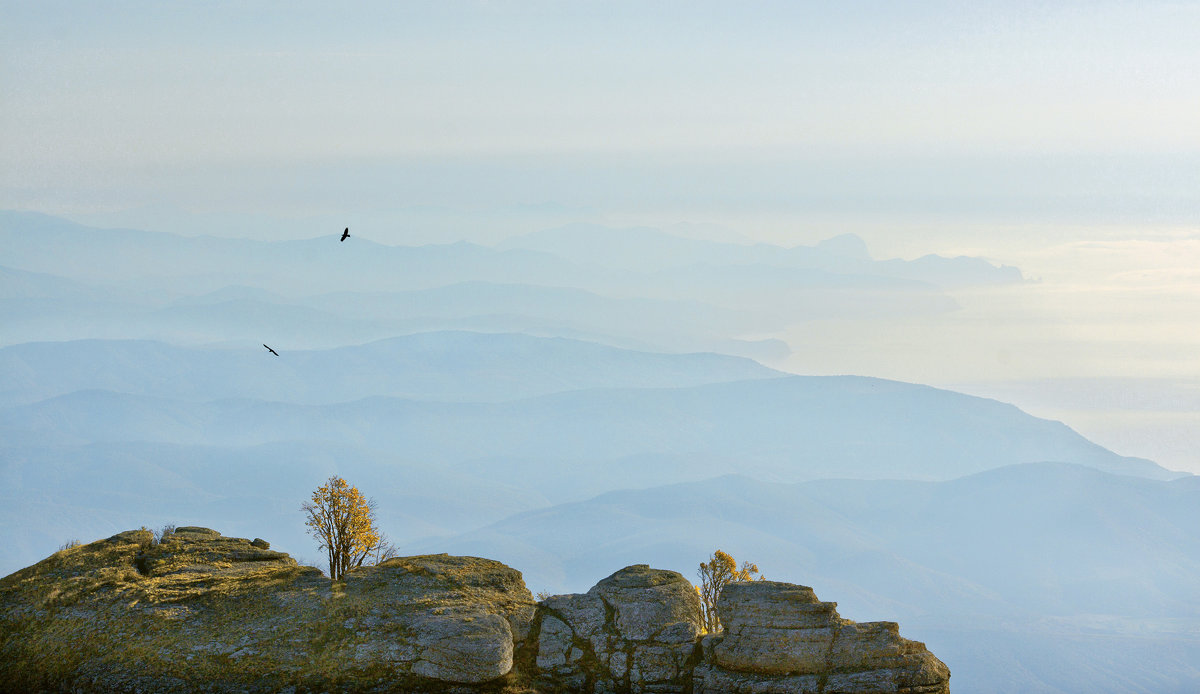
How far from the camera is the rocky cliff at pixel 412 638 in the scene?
141 feet

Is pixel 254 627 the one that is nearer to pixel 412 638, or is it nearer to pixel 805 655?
pixel 412 638

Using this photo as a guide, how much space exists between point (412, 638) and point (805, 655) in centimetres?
1505

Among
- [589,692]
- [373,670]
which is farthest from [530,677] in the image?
[373,670]

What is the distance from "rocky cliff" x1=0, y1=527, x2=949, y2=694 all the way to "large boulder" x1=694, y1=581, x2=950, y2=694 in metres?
0.05

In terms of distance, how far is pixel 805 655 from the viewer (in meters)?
43.4

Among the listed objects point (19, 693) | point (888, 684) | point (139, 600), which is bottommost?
point (888, 684)

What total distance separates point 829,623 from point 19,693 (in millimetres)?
30930

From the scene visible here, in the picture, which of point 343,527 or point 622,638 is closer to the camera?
point 622,638

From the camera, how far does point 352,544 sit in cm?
A: 5791

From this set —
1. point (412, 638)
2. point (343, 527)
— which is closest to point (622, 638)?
point (412, 638)

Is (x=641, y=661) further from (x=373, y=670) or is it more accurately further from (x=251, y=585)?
(x=251, y=585)

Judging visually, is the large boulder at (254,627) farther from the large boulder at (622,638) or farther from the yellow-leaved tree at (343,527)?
the yellow-leaved tree at (343,527)

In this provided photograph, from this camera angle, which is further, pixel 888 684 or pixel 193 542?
pixel 193 542

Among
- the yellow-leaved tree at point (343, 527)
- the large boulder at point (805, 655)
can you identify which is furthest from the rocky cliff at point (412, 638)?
the yellow-leaved tree at point (343, 527)
